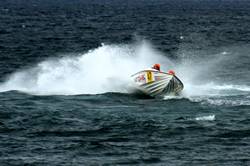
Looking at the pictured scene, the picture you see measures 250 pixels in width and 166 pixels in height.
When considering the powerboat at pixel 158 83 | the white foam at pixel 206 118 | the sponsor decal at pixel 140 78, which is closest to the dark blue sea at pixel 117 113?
the white foam at pixel 206 118

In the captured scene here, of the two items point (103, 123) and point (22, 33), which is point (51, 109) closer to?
point (103, 123)

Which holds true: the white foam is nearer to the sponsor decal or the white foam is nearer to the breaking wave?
the breaking wave

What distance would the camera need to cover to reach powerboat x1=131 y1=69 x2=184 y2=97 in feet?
108

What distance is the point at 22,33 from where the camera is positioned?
240 feet

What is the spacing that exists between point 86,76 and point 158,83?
15.8 ft

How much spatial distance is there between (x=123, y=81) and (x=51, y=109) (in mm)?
6415

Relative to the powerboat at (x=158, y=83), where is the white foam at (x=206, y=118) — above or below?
below

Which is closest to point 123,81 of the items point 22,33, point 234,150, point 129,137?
point 129,137

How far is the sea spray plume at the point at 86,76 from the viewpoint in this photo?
34.6 meters

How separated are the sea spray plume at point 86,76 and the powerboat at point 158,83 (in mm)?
1190

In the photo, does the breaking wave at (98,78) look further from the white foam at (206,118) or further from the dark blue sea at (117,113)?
the white foam at (206,118)

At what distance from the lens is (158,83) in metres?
33.1

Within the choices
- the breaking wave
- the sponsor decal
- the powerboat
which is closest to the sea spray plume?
the breaking wave

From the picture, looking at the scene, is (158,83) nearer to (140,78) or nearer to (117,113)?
(140,78)
